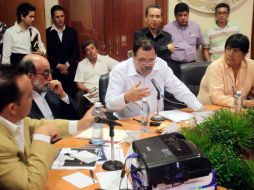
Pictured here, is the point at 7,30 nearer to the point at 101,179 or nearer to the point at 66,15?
the point at 66,15

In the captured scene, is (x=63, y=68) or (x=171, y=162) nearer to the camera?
(x=171, y=162)

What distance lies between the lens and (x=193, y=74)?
310 cm

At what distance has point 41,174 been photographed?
1366mm

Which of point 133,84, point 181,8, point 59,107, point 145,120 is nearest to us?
point 145,120

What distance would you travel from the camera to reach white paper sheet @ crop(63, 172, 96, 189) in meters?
1.49

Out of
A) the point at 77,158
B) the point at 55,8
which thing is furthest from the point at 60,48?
the point at 77,158

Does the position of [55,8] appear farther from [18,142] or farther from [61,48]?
[18,142]

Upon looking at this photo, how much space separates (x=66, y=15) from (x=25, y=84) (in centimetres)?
332

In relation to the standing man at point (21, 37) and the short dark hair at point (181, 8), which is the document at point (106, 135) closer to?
the standing man at point (21, 37)

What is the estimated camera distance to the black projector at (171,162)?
4.08ft

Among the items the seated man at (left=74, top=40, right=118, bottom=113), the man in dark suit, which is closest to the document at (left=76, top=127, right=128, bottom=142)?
the seated man at (left=74, top=40, right=118, bottom=113)

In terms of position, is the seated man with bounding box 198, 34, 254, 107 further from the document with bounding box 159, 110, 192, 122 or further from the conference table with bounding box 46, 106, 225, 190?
the conference table with bounding box 46, 106, 225, 190

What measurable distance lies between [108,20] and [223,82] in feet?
7.17

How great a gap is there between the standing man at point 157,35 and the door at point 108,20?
1.99ft
